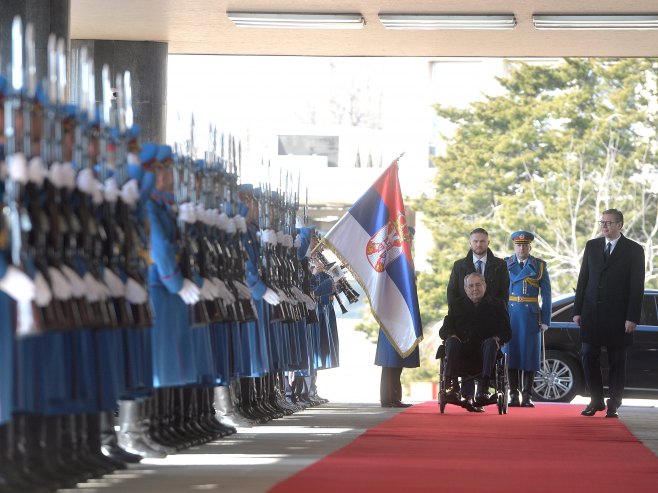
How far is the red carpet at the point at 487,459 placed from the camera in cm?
596

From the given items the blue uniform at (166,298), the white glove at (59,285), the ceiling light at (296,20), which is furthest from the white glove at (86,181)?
the ceiling light at (296,20)

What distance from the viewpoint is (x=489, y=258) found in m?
12.2

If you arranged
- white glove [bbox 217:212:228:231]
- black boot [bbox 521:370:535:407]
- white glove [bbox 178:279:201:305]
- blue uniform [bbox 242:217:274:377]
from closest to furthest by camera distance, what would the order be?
1. white glove [bbox 178:279:201:305]
2. white glove [bbox 217:212:228:231]
3. blue uniform [bbox 242:217:274:377]
4. black boot [bbox 521:370:535:407]

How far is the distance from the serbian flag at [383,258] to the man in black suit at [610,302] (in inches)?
69.0

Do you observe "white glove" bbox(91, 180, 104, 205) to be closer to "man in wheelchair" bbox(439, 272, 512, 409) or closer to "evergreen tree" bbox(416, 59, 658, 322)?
"man in wheelchair" bbox(439, 272, 512, 409)

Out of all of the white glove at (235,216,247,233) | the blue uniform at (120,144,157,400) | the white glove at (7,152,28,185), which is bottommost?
the blue uniform at (120,144,157,400)

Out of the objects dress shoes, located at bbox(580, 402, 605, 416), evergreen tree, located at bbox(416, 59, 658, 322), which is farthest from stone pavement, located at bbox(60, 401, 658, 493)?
evergreen tree, located at bbox(416, 59, 658, 322)

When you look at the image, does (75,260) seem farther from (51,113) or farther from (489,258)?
(489,258)

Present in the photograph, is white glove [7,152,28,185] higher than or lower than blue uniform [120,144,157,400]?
higher

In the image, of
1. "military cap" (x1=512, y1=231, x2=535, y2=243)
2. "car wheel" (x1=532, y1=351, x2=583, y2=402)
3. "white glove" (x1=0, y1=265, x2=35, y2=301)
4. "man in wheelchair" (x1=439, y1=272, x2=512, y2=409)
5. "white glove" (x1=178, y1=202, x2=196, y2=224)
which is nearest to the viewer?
"white glove" (x1=0, y1=265, x2=35, y2=301)

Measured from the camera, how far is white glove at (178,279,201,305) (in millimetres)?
7059

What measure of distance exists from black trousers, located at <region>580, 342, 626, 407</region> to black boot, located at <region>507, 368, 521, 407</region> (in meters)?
1.66

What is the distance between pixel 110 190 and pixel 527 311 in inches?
289

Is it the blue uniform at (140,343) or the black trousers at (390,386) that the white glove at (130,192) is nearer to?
the blue uniform at (140,343)
